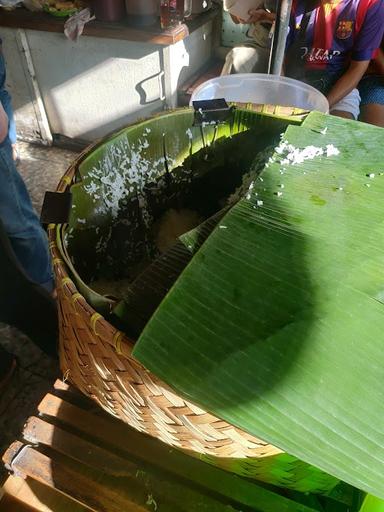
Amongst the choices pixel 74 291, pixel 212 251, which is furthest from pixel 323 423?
pixel 74 291

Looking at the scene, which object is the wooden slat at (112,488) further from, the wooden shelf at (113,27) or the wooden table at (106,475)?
the wooden shelf at (113,27)

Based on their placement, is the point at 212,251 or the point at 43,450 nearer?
the point at 212,251

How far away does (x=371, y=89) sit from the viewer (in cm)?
214

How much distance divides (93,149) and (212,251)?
0.47 m

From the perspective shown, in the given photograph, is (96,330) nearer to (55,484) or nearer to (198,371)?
(198,371)

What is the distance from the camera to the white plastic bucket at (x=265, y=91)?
4.29ft

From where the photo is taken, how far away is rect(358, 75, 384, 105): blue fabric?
2.10 metres

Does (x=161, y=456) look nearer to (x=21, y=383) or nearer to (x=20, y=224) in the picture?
(x=21, y=383)

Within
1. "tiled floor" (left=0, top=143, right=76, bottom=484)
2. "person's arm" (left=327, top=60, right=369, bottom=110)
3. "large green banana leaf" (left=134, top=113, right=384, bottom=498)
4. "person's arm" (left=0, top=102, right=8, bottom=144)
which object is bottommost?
"tiled floor" (left=0, top=143, right=76, bottom=484)

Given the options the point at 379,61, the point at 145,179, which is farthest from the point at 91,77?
the point at 145,179

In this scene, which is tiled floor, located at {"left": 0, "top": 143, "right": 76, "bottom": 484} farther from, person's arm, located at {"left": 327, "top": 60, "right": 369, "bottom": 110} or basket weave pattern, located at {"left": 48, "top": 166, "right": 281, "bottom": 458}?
person's arm, located at {"left": 327, "top": 60, "right": 369, "bottom": 110}

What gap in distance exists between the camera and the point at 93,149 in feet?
2.90

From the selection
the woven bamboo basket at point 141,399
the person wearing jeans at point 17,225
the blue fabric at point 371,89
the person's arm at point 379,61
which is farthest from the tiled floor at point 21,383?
the person's arm at point 379,61

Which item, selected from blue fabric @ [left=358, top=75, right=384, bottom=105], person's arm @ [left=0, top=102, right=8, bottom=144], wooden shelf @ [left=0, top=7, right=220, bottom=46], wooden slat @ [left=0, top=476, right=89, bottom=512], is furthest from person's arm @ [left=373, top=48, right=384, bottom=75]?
wooden slat @ [left=0, top=476, right=89, bottom=512]
